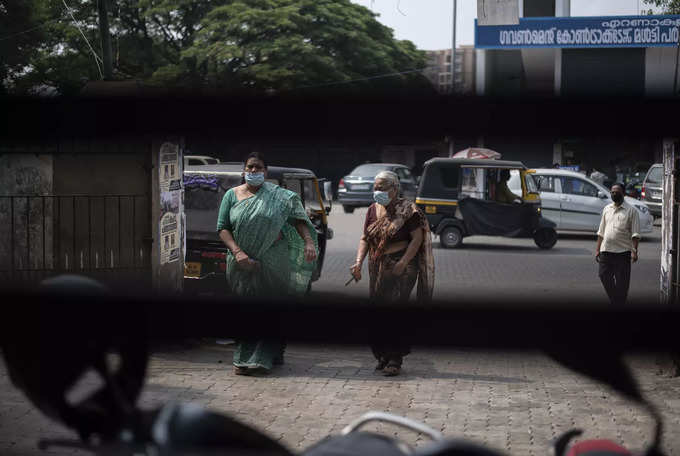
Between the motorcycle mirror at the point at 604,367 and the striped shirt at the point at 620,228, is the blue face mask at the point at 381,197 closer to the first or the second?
the striped shirt at the point at 620,228

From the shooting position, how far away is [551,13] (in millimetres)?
31781

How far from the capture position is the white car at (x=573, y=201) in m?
17.8

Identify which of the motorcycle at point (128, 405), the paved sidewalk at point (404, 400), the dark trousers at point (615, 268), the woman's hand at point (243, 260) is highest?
the motorcycle at point (128, 405)

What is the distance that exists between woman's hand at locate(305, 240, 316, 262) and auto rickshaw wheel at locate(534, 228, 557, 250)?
11.5 m

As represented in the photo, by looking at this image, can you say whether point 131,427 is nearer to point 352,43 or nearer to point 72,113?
point 72,113

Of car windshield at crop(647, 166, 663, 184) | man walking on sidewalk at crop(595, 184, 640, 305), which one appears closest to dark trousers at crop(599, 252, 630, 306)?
man walking on sidewalk at crop(595, 184, 640, 305)

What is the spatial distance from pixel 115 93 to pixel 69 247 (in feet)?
18.6

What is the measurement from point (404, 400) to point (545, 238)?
11.7 meters

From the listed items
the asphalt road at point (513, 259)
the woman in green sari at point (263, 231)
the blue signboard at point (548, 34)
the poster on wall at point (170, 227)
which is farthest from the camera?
the blue signboard at point (548, 34)

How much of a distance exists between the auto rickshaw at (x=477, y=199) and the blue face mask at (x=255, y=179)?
10.4 m

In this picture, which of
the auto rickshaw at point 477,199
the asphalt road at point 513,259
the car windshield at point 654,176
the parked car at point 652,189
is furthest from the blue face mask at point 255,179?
the car windshield at point 654,176

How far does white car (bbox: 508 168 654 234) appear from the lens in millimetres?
17828

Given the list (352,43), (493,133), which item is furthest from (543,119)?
(352,43)

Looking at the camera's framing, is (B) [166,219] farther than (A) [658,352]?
Yes
